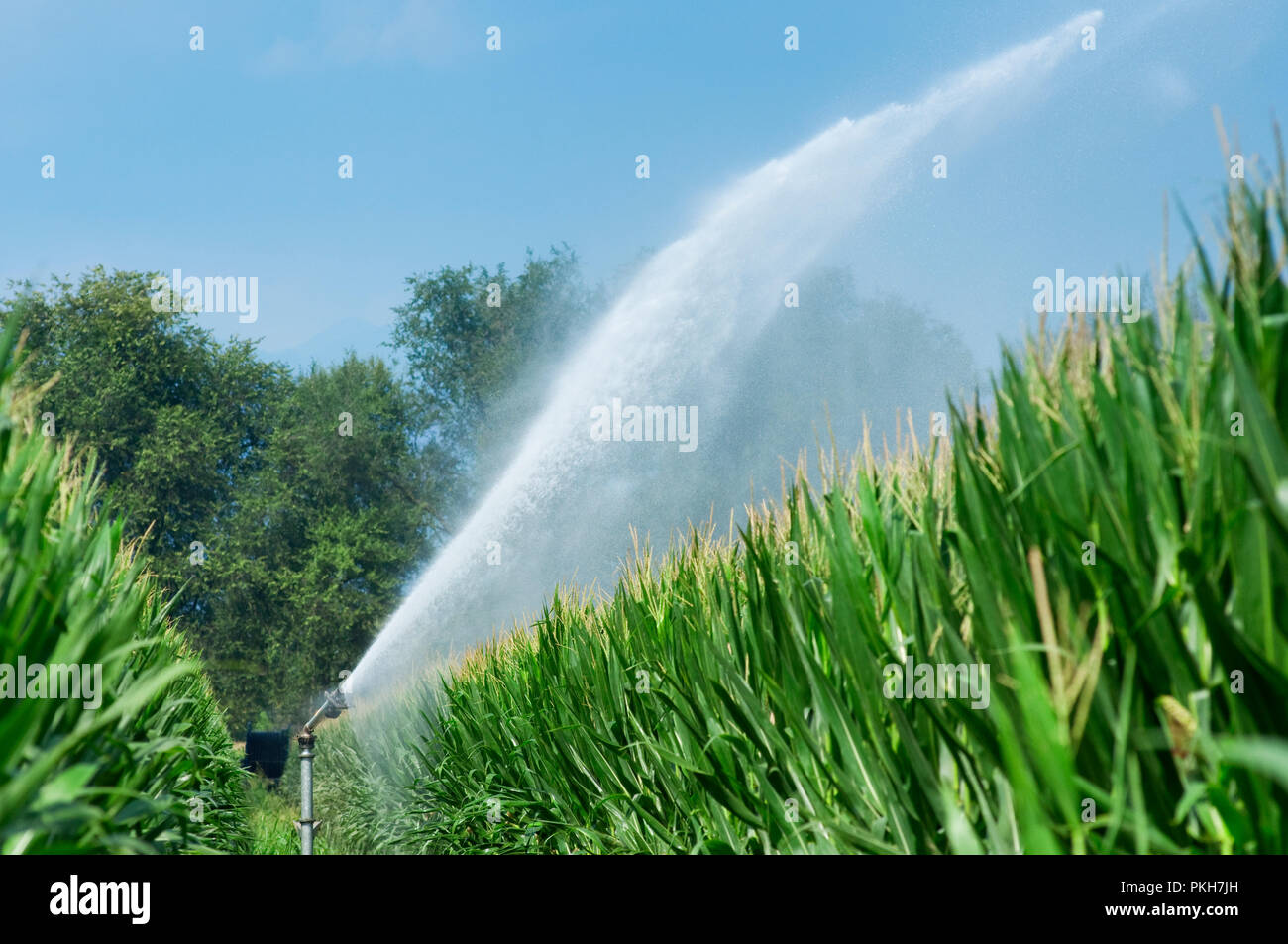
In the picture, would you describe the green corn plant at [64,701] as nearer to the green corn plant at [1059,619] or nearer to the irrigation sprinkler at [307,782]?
the green corn plant at [1059,619]

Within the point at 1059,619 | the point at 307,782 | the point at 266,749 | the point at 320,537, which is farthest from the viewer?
the point at 320,537

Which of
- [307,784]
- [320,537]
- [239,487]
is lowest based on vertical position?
[307,784]

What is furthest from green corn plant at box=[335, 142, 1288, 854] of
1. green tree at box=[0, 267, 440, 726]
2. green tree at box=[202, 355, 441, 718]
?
green tree at box=[202, 355, 441, 718]

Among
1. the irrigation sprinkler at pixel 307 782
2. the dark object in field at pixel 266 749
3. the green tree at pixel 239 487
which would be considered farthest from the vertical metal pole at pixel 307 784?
the green tree at pixel 239 487

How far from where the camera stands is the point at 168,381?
29.7m

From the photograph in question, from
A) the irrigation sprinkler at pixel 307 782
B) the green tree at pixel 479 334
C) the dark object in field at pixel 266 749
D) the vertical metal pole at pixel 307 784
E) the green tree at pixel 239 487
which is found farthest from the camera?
the green tree at pixel 479 334

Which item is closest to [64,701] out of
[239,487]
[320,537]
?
[320,537]

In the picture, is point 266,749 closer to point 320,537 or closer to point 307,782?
point 307,782

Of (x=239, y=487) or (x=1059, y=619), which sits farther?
(x=239, y=487)

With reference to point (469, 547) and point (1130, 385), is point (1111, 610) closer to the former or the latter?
point (1130, 385)

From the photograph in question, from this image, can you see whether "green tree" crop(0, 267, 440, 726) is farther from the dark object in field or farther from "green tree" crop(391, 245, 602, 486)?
the dark object in field

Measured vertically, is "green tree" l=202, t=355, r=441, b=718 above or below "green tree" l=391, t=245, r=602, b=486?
below

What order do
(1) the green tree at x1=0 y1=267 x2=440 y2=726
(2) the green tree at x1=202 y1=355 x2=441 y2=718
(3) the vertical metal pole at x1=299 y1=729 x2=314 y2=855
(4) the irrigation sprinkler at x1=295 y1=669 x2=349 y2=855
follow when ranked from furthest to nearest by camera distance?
(2) the green tree at x1=202 y1=355 x2=441 y2=718 < (1) the green tree at x1=0 y1=267 x2=440 y2=726 < (3) the vertical metal pole at x1=299 y1=729 x2=314 y2=855 < (4) the irrigation sprinkler at x1=295 y1=669 x2=349 y2=855
